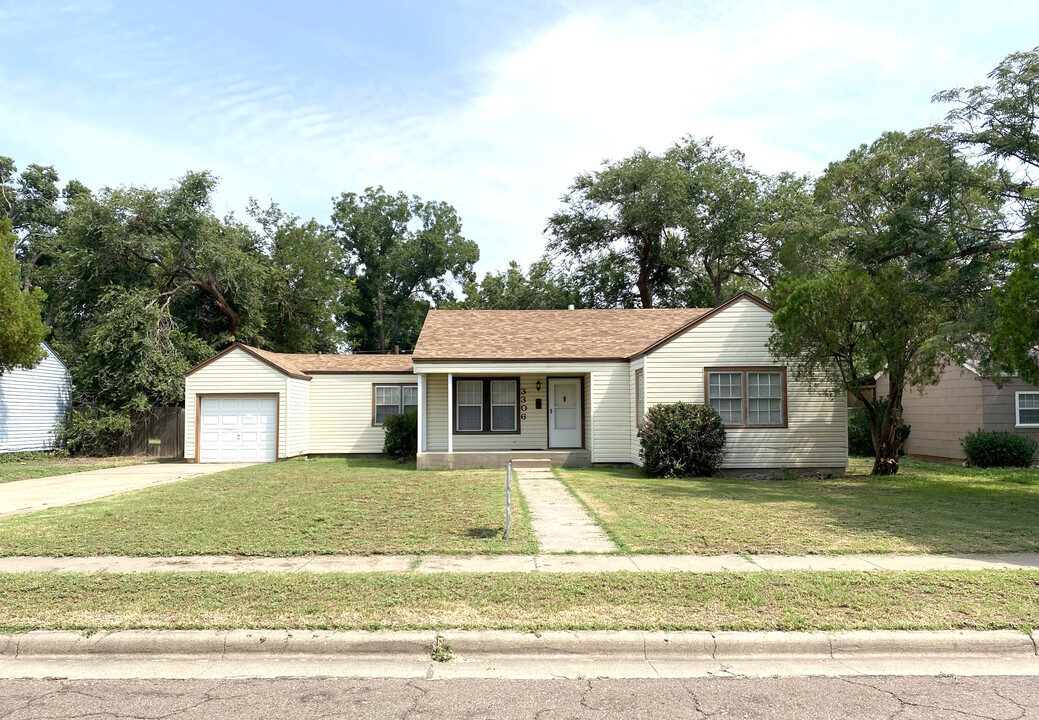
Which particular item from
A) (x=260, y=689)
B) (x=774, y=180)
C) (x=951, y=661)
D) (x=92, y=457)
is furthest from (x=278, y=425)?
(x=774, y=180)

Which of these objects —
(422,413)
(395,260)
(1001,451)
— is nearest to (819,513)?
(422,413)

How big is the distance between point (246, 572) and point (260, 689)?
2.58 m

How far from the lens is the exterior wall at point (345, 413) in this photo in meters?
23.6

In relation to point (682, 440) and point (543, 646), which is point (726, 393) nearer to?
point (682, 440)

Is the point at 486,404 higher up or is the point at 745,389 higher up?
the point at 745,389

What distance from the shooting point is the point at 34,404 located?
23.8 meters

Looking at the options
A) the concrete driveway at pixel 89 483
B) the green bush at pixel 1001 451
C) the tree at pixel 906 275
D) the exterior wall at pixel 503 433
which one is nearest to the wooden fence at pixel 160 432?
the concrete driveway at pixel 89 483

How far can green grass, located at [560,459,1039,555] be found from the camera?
28.3 feet

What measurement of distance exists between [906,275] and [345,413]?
653 inches

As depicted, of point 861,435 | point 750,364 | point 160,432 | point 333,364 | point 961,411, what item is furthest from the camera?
point 160,432

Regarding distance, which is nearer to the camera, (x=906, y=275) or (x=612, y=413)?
(x=906, y=275)

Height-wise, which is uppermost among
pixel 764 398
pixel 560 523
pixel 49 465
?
pixel 764 398

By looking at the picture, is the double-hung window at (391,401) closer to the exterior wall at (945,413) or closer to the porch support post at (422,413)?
the porch support post at (422,413)

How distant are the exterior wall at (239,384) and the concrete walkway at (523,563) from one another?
46.4ft
